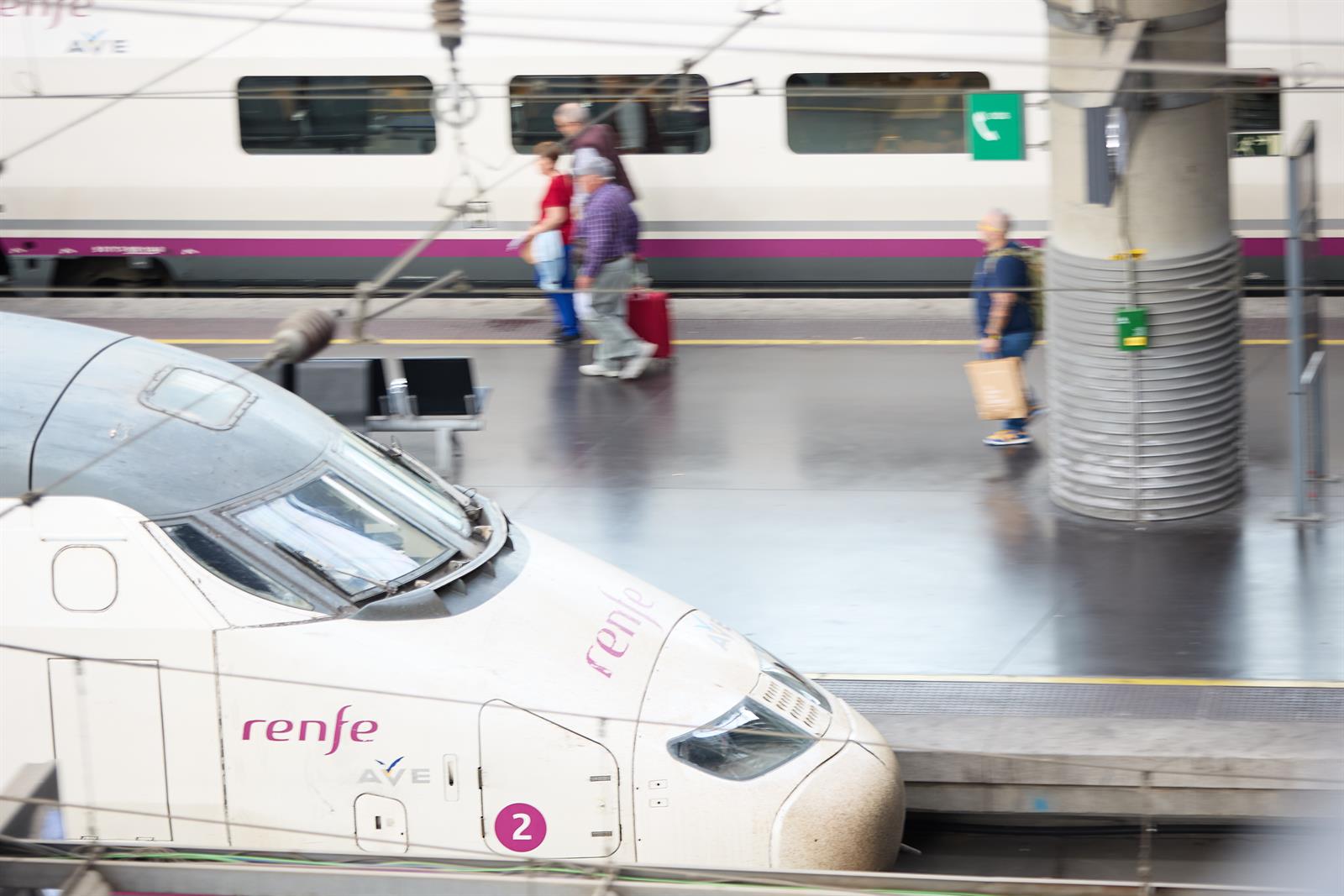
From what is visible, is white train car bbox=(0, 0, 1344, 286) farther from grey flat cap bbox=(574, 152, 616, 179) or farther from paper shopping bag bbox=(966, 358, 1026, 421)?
paper shopping bag bbox=(966, 358, 1026, 421)

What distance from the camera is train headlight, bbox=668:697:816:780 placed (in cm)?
621

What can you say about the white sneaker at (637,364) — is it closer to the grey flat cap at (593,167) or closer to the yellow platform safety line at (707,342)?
the yellow platform safety line at (707,342)

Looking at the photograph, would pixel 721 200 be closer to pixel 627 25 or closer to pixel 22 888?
pixel 627 25

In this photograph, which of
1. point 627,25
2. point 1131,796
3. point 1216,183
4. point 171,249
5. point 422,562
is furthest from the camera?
point 171,249

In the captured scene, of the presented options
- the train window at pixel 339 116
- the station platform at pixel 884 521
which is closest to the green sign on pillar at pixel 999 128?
the station platform at pixel 884 521

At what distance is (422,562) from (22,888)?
2.11 metres

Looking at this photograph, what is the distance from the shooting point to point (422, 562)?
6.59 meters

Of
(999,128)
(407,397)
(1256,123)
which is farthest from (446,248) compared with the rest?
(1256,123)

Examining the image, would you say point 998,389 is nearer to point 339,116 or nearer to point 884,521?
point 884,521

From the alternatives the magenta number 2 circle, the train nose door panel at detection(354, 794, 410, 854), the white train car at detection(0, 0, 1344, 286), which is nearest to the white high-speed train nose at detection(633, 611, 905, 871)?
the magenta number 2 circle

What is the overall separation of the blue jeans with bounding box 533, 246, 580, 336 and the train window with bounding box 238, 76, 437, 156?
199 cm

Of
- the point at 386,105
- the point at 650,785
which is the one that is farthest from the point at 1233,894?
the point at 386,105

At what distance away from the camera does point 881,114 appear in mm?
16031

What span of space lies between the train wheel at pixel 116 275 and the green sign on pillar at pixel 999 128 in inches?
359
